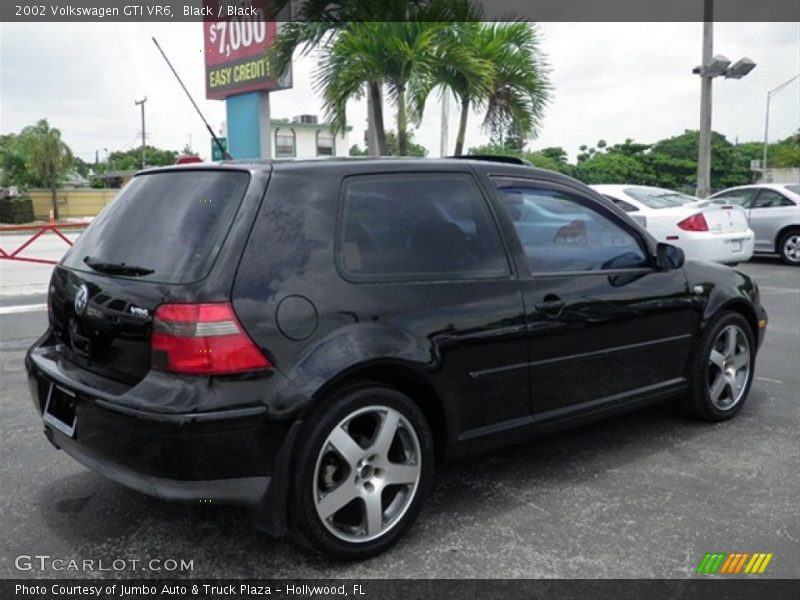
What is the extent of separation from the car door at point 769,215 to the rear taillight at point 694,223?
387 centimetres

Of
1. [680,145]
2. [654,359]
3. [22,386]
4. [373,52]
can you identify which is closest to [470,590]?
[654,359]

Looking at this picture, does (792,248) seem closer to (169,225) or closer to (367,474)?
(367,474)

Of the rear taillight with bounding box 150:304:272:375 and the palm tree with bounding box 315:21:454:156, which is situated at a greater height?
the palm tree with bounding box 315:21:454:156

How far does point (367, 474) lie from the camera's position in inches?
116

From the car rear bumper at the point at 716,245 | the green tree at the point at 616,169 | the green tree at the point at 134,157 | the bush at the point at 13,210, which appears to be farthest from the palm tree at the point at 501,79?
the green tree at the point at 134,157

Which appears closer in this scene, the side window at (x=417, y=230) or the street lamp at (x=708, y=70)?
the side window at (x=417, y=230)

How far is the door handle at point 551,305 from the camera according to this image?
11.5 ft

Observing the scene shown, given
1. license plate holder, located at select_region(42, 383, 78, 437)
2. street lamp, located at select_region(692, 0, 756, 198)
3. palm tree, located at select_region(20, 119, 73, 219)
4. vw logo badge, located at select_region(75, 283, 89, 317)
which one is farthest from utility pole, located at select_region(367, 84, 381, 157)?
palm tree, located at select_region(20, 119, 73, 219)

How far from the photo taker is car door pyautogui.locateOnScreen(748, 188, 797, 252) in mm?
13609

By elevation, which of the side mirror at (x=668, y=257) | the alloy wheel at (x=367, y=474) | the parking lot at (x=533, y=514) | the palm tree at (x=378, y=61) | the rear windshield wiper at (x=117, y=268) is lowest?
the parking lot at (x=533, y=514)

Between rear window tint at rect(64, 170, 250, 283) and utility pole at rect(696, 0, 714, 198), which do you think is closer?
rear window tint at rect(64, 170, 250, 283)

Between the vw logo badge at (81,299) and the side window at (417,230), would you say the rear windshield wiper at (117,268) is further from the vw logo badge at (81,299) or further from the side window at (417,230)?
the side window at (417,230)

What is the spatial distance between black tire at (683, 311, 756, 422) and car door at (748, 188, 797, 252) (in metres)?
10.2

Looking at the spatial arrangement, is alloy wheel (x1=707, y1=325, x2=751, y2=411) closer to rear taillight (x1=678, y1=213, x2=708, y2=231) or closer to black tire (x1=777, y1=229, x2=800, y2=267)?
rear taillight (x1=678, y1=213, x2=708, y2=231)
